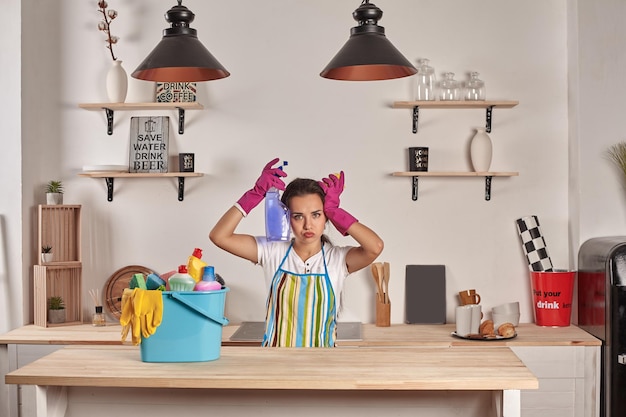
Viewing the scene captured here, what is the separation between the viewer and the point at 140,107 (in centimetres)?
445

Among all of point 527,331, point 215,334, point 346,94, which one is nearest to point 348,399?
point 215,334

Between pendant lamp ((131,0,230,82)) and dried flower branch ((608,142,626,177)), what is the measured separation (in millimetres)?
2347

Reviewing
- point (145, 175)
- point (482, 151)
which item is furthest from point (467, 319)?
point (145, 175)

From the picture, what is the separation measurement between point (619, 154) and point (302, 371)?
2704 mm

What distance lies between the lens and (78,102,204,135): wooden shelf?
437 cm

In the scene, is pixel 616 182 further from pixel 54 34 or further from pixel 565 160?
pixel 54 34

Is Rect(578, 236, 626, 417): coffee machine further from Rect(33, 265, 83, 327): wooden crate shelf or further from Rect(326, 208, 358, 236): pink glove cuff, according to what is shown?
Rect(33, 265, 83, 327): wooden crate shelf

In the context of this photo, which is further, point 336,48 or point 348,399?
point 336,48

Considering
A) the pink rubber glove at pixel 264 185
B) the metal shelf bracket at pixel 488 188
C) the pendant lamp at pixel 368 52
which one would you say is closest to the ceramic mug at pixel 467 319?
the metal shelf bracket at pixel 488 188

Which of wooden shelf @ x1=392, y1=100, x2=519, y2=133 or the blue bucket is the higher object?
wooden shelf @ x1=392, y1=100, x2=519, y2=133

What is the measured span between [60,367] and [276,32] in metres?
2.68

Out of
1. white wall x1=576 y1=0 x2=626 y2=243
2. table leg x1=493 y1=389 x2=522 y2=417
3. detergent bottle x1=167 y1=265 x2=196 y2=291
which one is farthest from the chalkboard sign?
table leg x1=493 y1=389 x2=522 y2=417

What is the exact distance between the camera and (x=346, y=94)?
4473 millimetres

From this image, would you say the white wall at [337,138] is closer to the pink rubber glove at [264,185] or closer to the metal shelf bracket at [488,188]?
the metal shelf bracket at [488,188]
